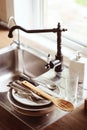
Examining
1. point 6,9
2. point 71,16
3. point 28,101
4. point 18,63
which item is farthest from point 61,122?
point 6,9

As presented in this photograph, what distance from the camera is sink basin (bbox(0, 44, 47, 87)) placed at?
1806 millimetres

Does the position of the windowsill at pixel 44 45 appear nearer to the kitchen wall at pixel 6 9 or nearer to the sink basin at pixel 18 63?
the sink basin at pixel 18 63

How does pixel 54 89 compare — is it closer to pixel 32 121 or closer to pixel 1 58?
pixel 32 121

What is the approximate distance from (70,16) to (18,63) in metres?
0.42

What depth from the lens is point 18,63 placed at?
192 centimetres

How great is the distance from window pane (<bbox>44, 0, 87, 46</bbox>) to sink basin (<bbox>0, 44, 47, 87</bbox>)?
283mm

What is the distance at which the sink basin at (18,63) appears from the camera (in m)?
1.81

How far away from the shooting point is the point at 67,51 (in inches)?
72.1

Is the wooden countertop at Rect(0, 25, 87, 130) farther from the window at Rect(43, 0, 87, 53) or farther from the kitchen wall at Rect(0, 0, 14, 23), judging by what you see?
the kitchen wall at Rect(0, 0, 14, 23)

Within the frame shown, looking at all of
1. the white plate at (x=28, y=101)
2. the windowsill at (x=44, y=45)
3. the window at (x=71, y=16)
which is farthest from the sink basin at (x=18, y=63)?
the white plate at (x=28, y=101)

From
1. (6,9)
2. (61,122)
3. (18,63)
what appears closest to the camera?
(61,122)

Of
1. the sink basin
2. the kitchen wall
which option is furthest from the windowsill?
the kitchen wall

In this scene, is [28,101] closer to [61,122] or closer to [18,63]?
[61,122]

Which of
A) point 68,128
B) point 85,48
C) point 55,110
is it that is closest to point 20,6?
point 85,48
